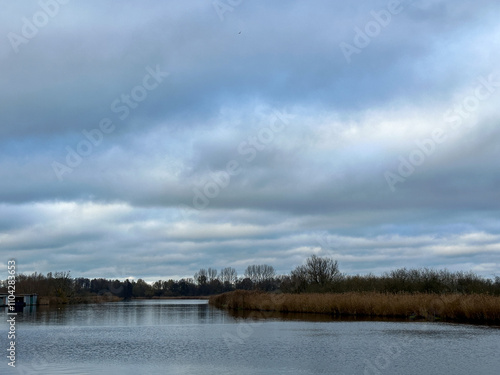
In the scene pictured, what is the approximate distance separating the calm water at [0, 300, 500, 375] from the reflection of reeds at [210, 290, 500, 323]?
4.00 metres

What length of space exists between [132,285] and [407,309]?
470 feet

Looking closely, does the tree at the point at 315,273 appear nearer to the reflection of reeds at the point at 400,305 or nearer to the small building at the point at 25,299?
the reflection of reeds at the point at 400,305

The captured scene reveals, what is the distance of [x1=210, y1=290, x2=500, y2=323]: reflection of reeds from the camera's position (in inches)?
1368

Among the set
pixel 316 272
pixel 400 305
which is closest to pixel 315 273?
pixel 316 272

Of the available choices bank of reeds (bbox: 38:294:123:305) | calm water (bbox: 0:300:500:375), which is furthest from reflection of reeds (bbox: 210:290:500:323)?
bank of reeds (bbox: 38:294:123:305)

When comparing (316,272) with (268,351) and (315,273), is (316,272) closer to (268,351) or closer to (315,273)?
(315,273)

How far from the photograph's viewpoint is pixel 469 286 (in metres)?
45.4

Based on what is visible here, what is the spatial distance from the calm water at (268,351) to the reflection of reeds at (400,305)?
4.00 metres

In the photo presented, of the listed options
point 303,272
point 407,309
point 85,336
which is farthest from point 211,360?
point 303,272

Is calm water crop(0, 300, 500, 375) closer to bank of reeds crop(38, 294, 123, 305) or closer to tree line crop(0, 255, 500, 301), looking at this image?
tree line crop(0, 255, 500, 301)

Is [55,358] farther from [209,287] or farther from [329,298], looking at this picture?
[209,287]

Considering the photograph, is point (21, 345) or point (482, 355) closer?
point (482, 355)

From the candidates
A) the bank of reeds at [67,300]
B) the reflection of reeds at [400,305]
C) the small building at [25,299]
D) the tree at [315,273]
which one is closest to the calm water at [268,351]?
the reflection of reeds at [400,305]

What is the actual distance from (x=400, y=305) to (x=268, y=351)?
20878mm
